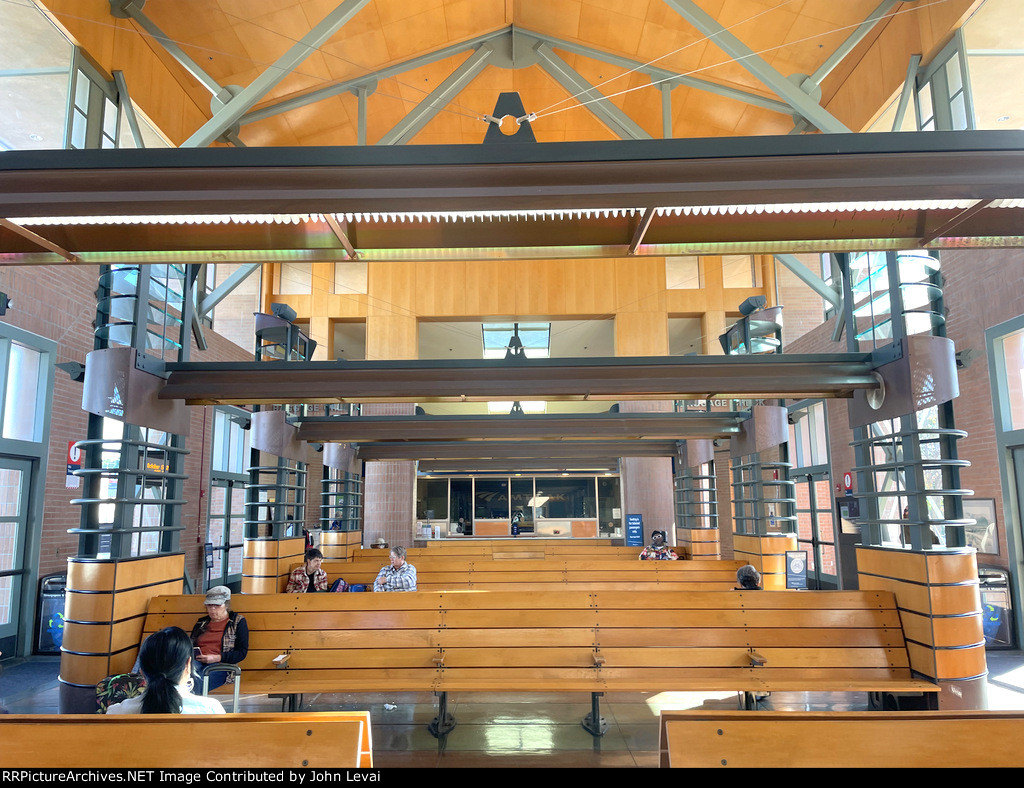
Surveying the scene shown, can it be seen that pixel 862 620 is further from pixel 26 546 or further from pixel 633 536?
pixel 633 536

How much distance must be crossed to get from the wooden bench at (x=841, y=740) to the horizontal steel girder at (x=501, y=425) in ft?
20.6

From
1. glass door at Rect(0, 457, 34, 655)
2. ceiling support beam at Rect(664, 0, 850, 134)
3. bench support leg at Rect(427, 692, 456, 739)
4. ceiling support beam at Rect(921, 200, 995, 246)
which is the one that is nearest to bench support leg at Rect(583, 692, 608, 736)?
bench support leg at Rect(427, 692, 456, 739)

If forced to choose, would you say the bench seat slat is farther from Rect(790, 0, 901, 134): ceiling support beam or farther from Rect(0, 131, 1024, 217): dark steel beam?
Rect(790, 0, 901, 134): ceiling support beam

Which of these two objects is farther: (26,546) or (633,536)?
(633,536)

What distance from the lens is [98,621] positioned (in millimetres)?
5035

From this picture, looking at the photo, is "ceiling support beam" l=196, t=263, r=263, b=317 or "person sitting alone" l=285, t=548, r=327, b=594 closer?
"person sitting alone" l=285, t=548, r=327, b=594

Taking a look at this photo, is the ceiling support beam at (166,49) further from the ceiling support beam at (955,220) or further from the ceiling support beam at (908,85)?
the ceiling support beam at (955,220)

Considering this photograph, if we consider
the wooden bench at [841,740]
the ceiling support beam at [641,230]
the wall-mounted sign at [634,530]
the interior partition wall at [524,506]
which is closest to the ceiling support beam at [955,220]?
the ceiling support beam at [641,230]

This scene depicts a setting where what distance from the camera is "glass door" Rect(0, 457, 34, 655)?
7578mm

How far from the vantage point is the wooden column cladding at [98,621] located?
5.00 meters

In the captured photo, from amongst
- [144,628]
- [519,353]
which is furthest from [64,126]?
[519,353]

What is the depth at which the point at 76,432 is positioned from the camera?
Answer: 864 centimetres

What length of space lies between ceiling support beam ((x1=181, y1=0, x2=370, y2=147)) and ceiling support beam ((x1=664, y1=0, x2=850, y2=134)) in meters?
3.95

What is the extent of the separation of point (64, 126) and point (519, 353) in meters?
7.28
